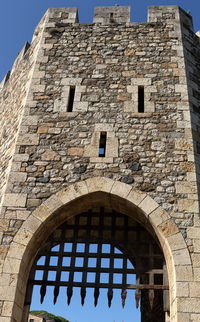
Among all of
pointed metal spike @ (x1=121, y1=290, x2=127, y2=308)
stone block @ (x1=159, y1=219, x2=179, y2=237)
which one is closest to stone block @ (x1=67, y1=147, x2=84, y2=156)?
stone block @ (x1=159, y1=219, x2=179, y2=237)

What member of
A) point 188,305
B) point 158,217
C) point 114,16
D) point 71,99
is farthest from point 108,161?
point 114,16

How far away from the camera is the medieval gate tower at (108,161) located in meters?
4.58

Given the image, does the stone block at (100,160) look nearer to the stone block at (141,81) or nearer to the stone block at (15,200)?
the stone block at (15,200)

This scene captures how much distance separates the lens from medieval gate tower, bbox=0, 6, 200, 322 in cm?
458

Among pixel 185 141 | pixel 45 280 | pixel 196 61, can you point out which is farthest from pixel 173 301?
pixel 196 61

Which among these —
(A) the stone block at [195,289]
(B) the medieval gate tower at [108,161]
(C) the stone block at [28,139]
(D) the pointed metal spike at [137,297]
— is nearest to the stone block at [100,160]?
(B) the medieval gate tower at [108,161]

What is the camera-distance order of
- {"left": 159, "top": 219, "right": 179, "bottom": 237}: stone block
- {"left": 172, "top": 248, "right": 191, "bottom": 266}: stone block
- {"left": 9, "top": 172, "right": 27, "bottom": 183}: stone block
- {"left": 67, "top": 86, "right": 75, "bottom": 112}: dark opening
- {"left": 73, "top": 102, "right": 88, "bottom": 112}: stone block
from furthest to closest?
1. {"left": 67, "top": 86, "right": 75, "bottom": 112}: dark opening
2. {"left": 73, "top": 102, "right": 88, "bottom": 112}: stone block
3. {"left": 9, "top": 172, "right": 27, "bottom": 183}: stone block
4. {"left": 159, "top": 219, "right": 179, "bottom": 237}: stone block
5. {"left": 172, "top": 248, "right": 191, "bottom": 266}: stone block

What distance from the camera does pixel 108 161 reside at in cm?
513

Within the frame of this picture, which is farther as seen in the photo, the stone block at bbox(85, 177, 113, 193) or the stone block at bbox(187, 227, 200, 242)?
the stone block at bbox(85, 177, 113, 193)

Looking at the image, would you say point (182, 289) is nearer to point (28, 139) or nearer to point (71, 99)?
point (28, 139)

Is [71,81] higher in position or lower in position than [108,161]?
higher

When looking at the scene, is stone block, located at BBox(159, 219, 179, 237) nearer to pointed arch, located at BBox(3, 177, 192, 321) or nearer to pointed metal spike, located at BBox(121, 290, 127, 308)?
pointed arch, located at BBox(3, 177, 192, 321)

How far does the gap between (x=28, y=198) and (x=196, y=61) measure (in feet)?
12.5

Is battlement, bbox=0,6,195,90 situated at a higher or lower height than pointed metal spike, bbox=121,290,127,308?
higher
